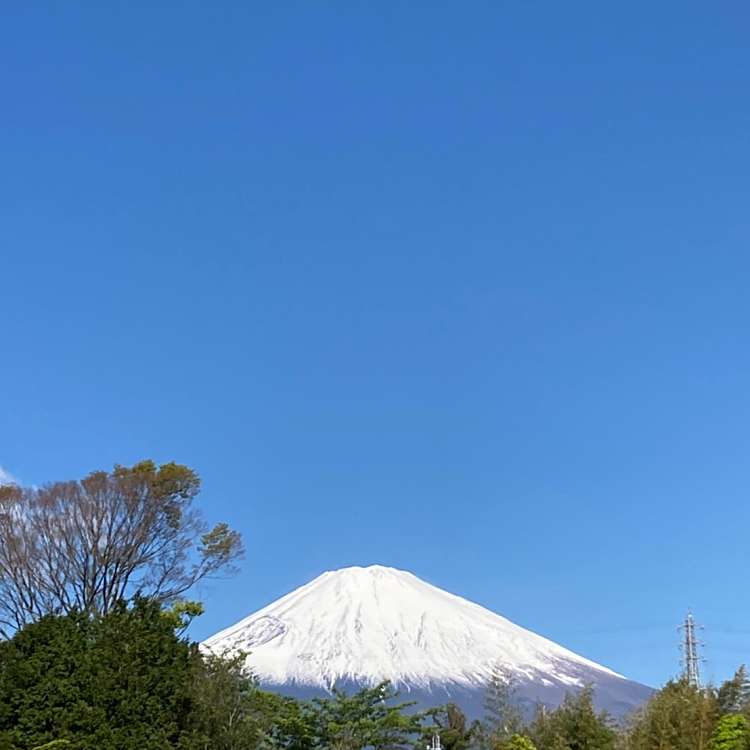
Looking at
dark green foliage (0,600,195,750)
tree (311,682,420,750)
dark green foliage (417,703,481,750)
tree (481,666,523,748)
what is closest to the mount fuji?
tree (481,666,523,748)

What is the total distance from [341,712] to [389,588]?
91.1m

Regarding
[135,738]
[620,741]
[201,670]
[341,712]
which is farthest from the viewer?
[341,712]

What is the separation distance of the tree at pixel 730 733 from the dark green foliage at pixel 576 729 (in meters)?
2.21

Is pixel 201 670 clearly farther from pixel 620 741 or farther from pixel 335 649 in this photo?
pixel 335 649

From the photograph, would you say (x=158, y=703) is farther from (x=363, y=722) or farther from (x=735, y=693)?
(x=735, y=693)

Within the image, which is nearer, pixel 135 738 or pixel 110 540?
pixel 135 738

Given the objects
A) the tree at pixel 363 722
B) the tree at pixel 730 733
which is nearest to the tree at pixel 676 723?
the tree at pixel 730 733

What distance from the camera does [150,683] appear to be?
22.9 m

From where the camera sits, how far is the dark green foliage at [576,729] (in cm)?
2469

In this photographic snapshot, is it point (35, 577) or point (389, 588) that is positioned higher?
point (389, 588)

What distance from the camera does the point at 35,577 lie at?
2777 centimetres

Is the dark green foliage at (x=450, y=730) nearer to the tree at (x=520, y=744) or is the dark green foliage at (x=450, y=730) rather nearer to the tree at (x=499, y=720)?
the tree at (x=499, y=720)

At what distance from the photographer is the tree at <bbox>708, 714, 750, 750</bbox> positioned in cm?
2288

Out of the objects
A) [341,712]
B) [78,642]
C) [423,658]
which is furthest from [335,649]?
[78,642]
